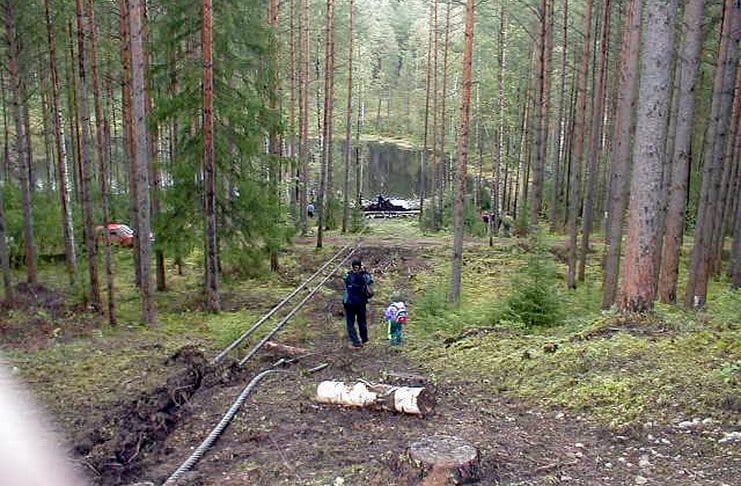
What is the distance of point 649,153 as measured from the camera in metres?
8.70

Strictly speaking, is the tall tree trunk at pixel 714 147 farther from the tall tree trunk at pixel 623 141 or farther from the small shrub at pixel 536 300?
the small shrub at pixel 536 300

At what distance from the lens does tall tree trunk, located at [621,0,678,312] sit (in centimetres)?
848

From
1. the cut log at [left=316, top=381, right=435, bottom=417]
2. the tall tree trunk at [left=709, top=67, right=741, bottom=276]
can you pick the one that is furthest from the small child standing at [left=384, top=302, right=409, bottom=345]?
the tall tree trunk at [left=709, top=67, right=741, bottom=276]

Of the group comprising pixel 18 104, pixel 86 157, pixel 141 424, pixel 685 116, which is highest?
pixel 18 104

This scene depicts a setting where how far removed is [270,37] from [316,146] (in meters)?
35.7

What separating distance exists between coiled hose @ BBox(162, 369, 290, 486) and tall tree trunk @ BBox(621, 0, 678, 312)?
18.8 feet

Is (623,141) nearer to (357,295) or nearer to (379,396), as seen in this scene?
(357,295)

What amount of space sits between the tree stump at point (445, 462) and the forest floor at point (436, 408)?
0.38ft

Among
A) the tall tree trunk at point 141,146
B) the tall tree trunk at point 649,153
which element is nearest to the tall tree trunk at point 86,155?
the tall tree trunk at point 141,146

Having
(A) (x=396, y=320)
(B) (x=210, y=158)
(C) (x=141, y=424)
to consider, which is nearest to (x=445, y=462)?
(C) (x=141, y=424)

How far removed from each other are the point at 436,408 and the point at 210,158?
8.71 m

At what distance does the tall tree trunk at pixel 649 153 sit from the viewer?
8477 millimetres

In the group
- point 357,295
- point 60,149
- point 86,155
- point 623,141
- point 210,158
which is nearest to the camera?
point 357,295

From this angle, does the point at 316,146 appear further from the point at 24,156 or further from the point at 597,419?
the point at 597,419
